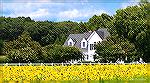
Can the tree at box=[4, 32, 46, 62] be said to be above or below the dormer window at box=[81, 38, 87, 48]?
below

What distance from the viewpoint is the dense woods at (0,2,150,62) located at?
3400 cm

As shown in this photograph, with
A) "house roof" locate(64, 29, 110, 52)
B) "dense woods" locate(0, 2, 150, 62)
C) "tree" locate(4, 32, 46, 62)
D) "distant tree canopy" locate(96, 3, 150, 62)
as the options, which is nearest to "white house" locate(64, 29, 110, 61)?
"house roof" locate(64, 29, 110, 52)

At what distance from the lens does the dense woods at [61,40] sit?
3400 centimetres

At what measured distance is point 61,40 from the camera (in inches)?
1859

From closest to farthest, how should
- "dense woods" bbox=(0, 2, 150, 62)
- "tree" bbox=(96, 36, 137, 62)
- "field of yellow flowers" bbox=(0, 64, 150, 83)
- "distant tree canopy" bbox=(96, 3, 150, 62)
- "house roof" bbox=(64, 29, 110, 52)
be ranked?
"field of yellow flowers" bbox=(0, 64, 150, 83) → "dense woods" bbox=(0, 2, 150, 62) → "tree" bbox=(96, 36, 137, 62) → "distant tree canopy" bbox=(96, 3, 150, 62) → "house roof" bbox=(64, 29, 110, 52)

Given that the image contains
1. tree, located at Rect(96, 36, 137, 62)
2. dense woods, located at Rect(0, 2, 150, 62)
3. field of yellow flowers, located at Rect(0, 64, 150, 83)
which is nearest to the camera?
field of yellow flowers, located at Rect(0, 64, 150, 83)

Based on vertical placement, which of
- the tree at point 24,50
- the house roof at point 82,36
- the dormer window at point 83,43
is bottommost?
the tree at point 24,50

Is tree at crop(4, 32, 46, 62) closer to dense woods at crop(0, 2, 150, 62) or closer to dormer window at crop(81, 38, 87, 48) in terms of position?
dense woods at crop(0, 2, 150, 62)

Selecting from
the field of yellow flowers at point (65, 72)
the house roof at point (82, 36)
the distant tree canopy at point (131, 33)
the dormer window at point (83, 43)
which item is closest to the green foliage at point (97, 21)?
the house roof at point (82, 36)

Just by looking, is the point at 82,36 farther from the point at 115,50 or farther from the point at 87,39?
the point at 115,50

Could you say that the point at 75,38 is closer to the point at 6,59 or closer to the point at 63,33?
the point at 63,33

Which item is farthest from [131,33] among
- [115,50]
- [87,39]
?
[87,39]

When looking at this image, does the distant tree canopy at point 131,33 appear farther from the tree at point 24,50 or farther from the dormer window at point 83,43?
the tree at point 24,50

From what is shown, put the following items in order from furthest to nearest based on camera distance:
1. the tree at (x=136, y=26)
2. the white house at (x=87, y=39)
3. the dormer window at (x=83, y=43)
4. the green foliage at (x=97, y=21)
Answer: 1. the green foliage at (x=97, y=21)
2. the dormer window at (x=83, y=43)
3. the white house at (x=87, y=39)
4. the tree at (x=136, y=26)
